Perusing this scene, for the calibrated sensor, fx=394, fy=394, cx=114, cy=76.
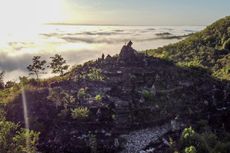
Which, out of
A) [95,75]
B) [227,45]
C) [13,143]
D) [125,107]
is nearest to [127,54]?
[95,75]

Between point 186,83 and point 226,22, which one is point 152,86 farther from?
point 226,22

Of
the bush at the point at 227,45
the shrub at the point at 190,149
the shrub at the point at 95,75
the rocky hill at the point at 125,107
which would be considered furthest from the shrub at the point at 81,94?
the bush at the point at 227,45

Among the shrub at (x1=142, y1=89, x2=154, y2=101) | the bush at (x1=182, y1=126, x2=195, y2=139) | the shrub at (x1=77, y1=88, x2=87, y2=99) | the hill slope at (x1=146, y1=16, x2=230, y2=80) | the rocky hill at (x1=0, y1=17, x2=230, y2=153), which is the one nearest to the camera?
the bush at (x1=182, y1=126, x2=195, y2=139)

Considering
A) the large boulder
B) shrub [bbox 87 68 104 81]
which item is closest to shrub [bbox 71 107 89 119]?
shrub [bbox 87 68 104 81]

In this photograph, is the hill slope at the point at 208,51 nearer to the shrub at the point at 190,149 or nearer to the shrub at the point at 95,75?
the shrub at the point at 95,75

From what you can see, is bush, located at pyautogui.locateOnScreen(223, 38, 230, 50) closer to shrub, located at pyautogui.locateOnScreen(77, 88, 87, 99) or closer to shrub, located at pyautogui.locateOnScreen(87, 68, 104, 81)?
shrub, located at pyautogui.locateOnScreen(87, 68, 104, 81)

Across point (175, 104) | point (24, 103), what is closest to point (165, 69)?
point (175, 104)

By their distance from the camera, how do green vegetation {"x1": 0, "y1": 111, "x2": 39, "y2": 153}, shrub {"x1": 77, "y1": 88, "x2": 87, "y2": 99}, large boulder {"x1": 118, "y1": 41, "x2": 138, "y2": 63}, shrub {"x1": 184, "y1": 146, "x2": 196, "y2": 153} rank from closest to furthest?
green vegetation {"x1": 0, "y1": 111, "x2": 39, "y2": 153}, shrub {"x1": 184, "y1": 146, "x2": 196, "y2": 153}, shrub {"x1": 77, "y1": 88, "x2": 87, "y2": 99}, large boulder {"x1": 118, "y1": 41, "x2": 138, "y2": 63}

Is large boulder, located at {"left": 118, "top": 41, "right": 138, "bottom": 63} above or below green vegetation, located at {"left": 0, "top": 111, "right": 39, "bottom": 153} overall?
above

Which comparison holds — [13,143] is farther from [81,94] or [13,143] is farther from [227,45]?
[227,45]
